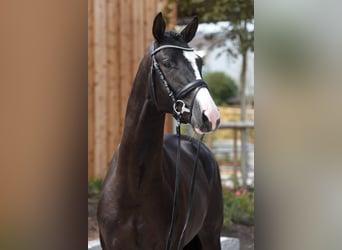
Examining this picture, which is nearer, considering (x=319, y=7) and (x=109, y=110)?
(x=319, y=7)

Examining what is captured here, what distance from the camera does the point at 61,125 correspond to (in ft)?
1.82

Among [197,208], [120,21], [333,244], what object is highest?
[120,21]

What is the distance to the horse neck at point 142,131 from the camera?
62.3 inches

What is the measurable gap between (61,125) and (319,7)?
0.30m

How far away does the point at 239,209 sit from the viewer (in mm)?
4391

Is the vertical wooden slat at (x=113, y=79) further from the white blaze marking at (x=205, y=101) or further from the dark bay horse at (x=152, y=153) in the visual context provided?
the white blaze marking at (x=205, y=101)

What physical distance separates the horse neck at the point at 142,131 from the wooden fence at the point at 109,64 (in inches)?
105

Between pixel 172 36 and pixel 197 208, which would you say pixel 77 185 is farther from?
pixel 197 208

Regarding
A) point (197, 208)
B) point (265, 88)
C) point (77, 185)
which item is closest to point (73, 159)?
point (77, 185)

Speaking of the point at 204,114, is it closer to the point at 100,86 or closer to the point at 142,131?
the point at 142,131

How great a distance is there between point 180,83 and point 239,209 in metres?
3.14

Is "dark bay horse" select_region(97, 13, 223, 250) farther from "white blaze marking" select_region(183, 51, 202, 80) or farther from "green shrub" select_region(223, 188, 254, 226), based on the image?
"green shrub" select_region(223, 188, 254, 226)

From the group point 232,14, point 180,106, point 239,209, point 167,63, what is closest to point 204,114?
point 180,106

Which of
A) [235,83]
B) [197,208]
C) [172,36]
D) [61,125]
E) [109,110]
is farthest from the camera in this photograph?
[235,83]
